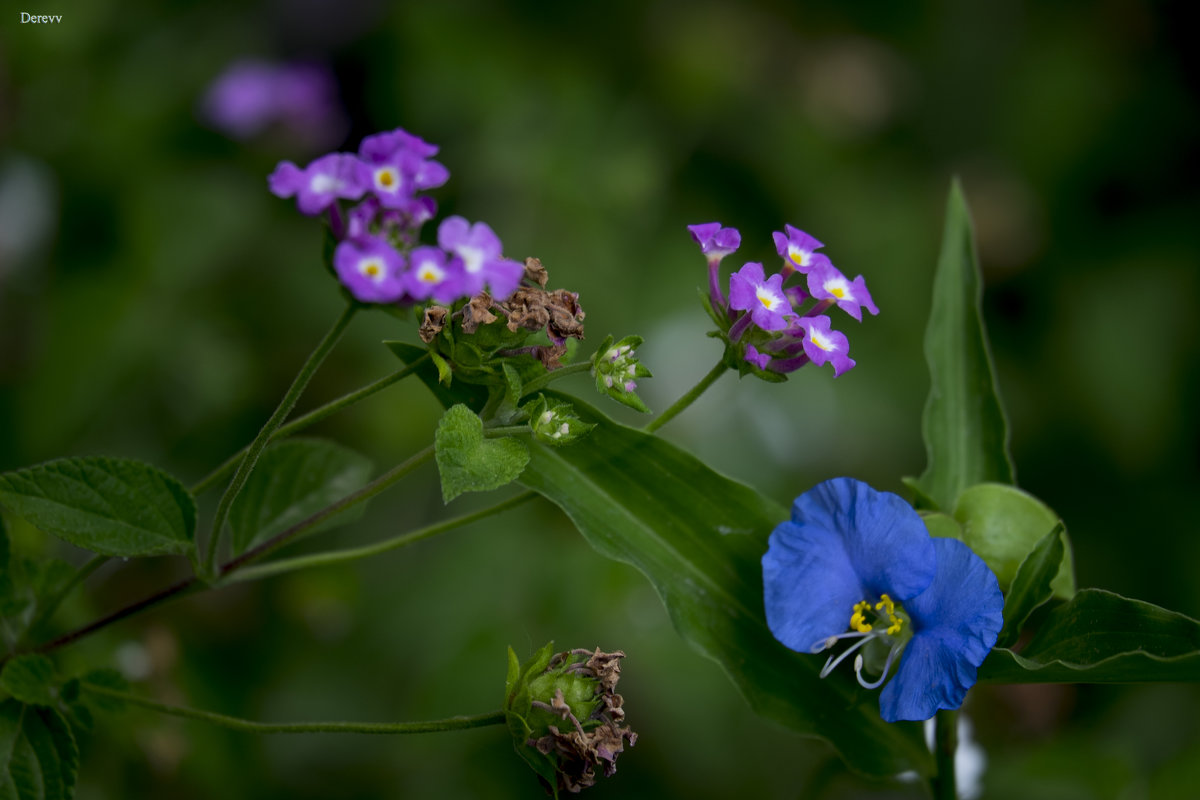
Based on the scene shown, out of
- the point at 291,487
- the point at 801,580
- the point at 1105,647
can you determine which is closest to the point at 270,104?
the point at 291,487

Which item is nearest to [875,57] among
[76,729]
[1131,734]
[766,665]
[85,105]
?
[1131,734]

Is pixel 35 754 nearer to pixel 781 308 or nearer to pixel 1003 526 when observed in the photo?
pixel 781 308

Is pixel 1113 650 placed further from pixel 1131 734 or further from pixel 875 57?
pixel 875 57

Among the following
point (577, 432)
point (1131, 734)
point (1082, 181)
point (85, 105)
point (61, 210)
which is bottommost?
point (1131, 734)

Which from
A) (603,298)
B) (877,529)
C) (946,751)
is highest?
(877,529)

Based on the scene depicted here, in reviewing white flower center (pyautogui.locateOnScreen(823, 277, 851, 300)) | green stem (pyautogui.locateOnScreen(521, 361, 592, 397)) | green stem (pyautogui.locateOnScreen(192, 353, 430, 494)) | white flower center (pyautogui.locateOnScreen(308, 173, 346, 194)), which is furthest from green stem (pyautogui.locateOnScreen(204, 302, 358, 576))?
white flower center (pyautogui.locateOnScreen(823, 277, 851, 300))

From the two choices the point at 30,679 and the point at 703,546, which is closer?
the point at 30,679

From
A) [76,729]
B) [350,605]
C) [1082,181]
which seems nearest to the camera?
[76,729]

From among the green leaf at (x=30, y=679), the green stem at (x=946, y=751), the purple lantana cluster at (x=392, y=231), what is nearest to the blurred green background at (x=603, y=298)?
the green stem at (x=946, y=751)
